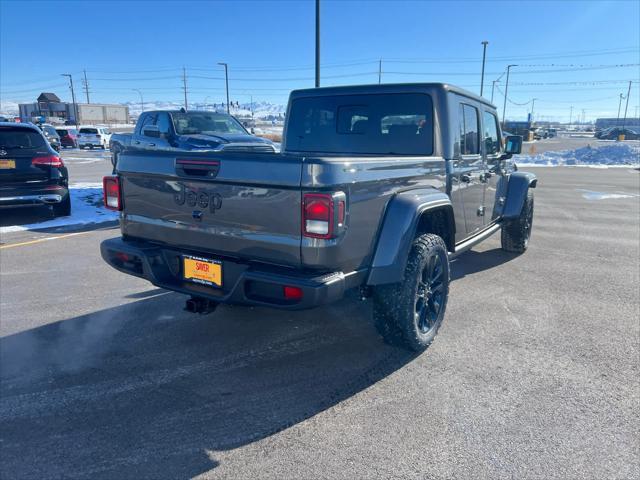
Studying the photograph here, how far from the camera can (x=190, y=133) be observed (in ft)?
32.3

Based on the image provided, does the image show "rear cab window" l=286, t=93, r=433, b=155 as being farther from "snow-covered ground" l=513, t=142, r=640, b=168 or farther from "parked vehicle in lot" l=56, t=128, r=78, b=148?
"parked vehicle in lot" l=56, t=128, r=78, b=148

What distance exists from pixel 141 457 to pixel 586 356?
3.12m

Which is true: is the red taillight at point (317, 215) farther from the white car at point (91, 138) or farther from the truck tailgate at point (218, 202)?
the white car at point (91, 138)

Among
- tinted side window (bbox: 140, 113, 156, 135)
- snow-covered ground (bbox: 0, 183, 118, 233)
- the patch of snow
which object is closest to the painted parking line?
snow-covered ground (bbox: 0, 183, 118, 233)

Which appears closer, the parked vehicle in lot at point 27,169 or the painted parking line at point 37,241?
the painted parking line at point 37,241

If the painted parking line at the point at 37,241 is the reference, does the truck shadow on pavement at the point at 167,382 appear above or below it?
below

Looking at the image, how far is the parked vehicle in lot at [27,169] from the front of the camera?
25.2 feet

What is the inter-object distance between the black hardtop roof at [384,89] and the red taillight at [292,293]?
7.56 ft

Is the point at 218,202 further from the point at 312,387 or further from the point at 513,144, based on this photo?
the point at 513,144

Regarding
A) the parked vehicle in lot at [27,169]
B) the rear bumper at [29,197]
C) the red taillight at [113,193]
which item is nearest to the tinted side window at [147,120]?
the parked vehicle in lot at [27,169]

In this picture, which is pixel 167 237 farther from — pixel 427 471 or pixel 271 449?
pixel 427 471

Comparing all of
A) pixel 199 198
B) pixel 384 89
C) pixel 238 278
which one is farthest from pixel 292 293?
pixel 384 89

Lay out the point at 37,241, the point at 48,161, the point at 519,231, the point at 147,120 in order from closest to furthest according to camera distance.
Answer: the point at 519,231 < the point at 37,241 < the point at 48,161 < the point at 147,120

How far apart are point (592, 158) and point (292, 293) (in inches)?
1154
